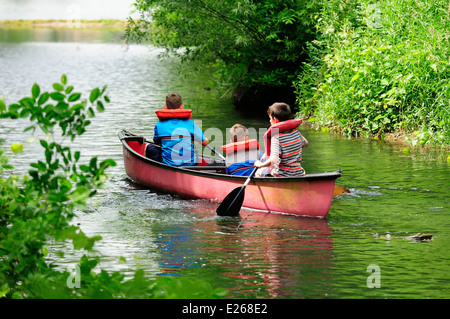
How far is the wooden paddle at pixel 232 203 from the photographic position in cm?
821

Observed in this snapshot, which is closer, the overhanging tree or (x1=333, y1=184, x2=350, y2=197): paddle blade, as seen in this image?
(x1=333, y1=184, x2=350, y2=197): paddle blade

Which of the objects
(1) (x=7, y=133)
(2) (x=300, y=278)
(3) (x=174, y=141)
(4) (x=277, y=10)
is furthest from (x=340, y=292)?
(4) (x=277, y=10)

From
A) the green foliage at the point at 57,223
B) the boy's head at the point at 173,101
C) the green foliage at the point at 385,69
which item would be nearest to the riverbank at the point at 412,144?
the green foliage at the point at 385,69

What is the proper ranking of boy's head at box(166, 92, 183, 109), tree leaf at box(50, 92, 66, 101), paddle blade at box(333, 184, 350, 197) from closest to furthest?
tree leaf at box(50, 92, 66, 101), paddle blade at box(333, 184, 350, 197), boy's head at box(166, 92, 183, 109)

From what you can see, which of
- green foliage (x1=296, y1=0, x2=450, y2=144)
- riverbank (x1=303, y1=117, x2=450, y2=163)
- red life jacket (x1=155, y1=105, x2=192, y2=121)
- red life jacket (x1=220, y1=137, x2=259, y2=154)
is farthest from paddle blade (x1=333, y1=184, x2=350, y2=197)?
green foliage (x1=296, y1=0, x2=450, y2=144)

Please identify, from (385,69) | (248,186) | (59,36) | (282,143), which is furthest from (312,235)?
(59,36)

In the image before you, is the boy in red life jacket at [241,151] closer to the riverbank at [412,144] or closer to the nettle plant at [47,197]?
the riverbank at [412,144]

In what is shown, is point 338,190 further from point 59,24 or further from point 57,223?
point 59,24

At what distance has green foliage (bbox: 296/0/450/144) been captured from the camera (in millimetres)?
12102

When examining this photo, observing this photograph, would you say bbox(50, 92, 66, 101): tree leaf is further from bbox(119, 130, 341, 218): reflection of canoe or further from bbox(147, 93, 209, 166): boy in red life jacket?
bbox(147, 93, 209, 166): boy in red life jacket

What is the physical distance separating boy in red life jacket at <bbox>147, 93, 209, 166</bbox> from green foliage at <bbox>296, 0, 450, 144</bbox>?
448 centimetres

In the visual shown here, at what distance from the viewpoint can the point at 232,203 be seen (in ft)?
26.9

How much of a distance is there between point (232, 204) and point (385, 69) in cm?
608

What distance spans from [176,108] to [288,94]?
9290mm
